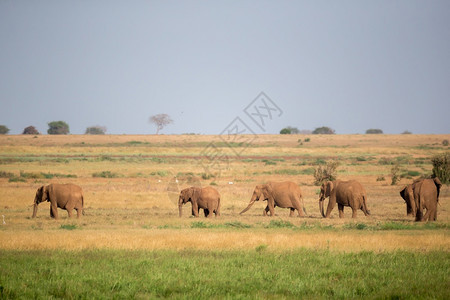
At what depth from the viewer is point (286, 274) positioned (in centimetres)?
1425

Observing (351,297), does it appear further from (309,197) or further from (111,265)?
(309,197)

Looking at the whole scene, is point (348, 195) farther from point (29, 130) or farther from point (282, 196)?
point (29, 130)

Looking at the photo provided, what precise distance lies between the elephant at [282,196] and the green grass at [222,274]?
10.9 metres

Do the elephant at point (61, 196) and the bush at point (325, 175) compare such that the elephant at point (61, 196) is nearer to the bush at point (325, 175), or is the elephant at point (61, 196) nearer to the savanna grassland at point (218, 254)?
the savanna grassland at point (218, 254)

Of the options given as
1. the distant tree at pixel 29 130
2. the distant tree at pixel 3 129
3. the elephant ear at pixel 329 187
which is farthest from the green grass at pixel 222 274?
the distant tree at pixel 3 129

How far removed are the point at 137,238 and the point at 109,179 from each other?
97.7ft

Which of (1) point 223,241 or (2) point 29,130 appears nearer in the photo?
(1) point 223,241

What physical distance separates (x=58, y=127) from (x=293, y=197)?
6381 inches

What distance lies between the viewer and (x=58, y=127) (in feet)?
593

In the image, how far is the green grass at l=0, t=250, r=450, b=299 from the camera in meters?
12.6

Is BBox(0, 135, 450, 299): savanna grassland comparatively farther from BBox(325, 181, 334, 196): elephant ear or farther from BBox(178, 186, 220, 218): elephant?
BBox(325, 181, 334, 196): elephant ear

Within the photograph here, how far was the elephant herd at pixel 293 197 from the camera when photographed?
24.0 meters

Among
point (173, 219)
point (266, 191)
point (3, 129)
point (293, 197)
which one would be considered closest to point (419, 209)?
point (293, 197)

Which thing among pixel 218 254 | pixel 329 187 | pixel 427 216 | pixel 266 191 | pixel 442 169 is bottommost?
pixel 218 254
